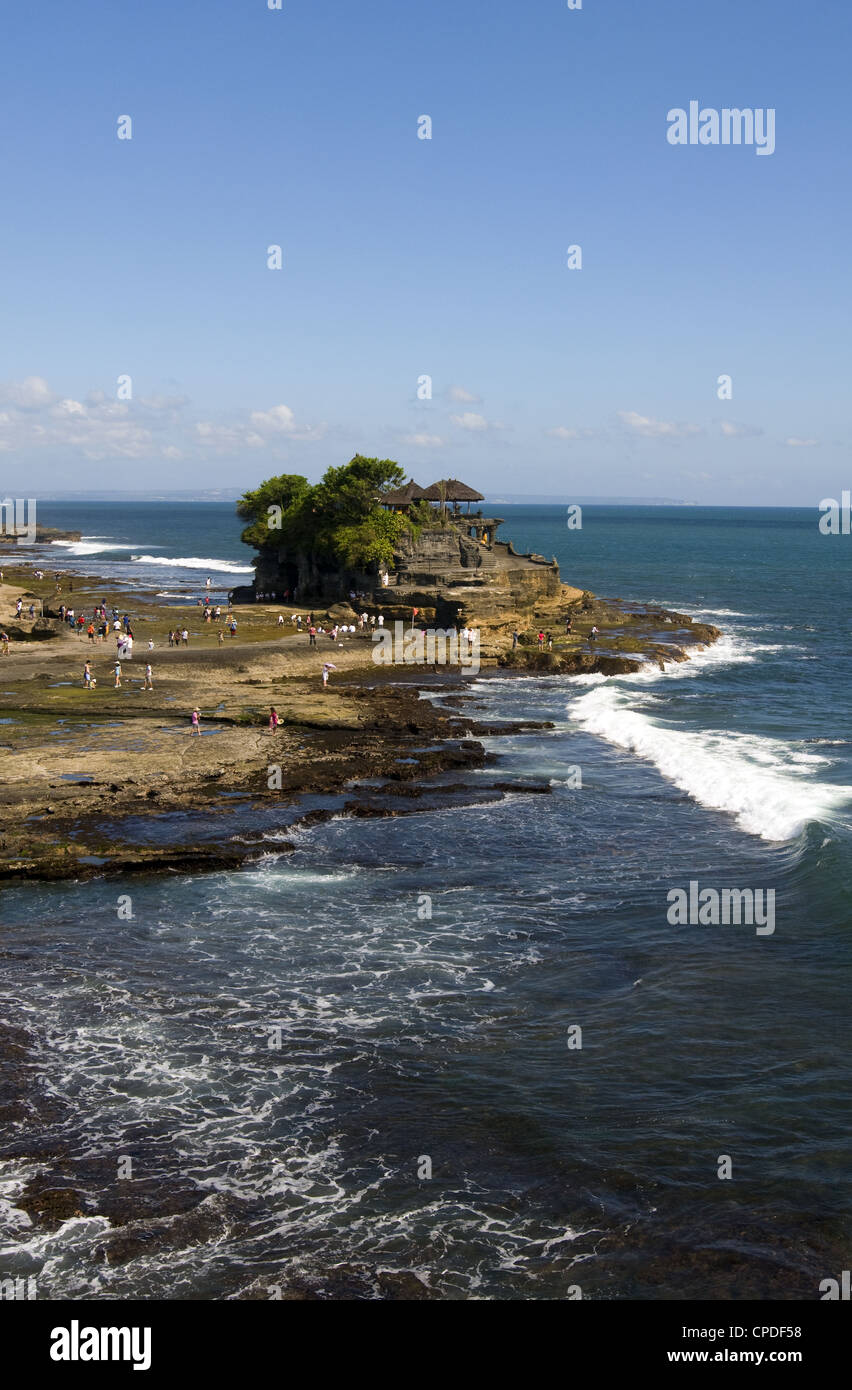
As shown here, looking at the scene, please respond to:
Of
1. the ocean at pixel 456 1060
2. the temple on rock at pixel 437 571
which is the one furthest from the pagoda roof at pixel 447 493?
the ocean at pixel 456 1060

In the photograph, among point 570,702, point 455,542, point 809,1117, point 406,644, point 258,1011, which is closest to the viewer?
point 809,1117

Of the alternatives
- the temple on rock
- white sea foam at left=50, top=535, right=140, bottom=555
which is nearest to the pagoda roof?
the temple on rock

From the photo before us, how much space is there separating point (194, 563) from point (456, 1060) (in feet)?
438

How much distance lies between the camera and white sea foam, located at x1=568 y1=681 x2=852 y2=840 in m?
36.2

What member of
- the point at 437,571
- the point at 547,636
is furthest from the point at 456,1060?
the point at 437,571

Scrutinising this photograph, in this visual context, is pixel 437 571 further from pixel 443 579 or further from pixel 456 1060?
pixel 456 1060

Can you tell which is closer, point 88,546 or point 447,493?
point 447,493

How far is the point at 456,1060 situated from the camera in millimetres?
20641

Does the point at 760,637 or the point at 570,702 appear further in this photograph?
the point at 760,637

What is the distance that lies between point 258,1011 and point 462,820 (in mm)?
14487
